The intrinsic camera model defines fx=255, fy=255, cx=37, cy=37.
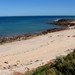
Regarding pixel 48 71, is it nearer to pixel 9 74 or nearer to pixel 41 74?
pixel 41 74

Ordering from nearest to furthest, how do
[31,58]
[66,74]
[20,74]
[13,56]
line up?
[66,74] < [20,74] < [31,58] < [13,56]

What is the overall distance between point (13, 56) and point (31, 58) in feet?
5.85

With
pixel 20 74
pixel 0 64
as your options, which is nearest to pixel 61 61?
pixel 20 74

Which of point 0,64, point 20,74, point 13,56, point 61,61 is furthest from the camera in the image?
point 13,56

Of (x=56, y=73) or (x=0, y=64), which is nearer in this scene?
(x=56, y=73)

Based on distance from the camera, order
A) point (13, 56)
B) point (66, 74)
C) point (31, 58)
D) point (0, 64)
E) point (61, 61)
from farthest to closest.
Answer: point (13, 56), point (31, 58), point (0, 64), point (61, 61), point (66, 74)

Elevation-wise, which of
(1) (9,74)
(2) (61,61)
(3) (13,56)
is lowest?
(3) (13,56)

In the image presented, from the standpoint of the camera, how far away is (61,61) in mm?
8914

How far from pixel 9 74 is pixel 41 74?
1.56 m

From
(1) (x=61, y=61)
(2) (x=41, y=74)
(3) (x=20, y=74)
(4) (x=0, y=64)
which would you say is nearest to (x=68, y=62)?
(1) (x=61, y=61)

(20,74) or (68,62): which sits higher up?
(68,62)

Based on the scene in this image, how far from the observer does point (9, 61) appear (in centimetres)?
1588

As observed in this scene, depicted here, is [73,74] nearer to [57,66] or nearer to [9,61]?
[57,66]

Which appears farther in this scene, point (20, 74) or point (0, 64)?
point (0, 64)
